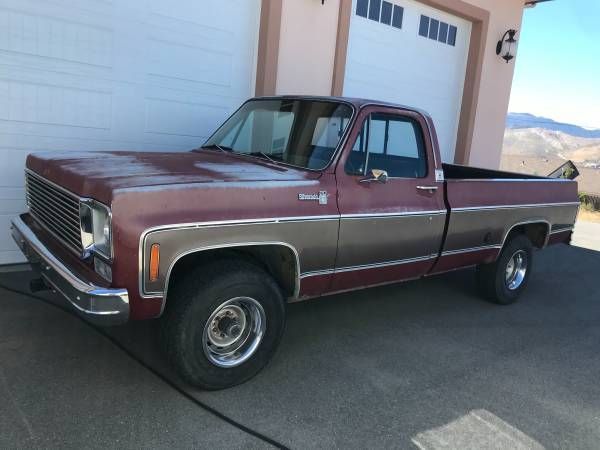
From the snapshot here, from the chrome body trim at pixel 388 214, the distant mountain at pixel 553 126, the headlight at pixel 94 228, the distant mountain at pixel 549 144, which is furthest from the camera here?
the distant mountain at pixel 553 126

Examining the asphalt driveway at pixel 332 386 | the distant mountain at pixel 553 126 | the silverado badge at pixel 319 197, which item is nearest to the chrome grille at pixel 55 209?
the asphalt driveway at pixel 332 386

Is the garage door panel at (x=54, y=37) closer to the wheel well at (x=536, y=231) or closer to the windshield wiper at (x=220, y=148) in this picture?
the windshield wiper at (x=220, y=148)

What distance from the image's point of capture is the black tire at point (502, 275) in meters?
5.55

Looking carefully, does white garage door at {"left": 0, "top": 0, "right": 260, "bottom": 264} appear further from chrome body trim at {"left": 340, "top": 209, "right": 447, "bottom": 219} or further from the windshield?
chrome body trim at {"left": 340, "top": 209, "right": 447, "bottom": 219}

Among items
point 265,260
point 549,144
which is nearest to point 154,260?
point 265,260

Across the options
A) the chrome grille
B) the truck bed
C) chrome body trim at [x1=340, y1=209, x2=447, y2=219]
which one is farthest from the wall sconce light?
the chrome grille

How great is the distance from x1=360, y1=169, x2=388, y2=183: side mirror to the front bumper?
1.97 meters

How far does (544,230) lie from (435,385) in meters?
3.07

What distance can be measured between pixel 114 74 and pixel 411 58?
5260mm

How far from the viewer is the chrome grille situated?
10.5ft

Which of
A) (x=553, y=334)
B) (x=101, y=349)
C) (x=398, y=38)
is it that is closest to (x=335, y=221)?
(x=101, y=349)

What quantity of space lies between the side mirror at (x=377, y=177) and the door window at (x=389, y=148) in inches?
2.9

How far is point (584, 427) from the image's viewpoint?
336 cm

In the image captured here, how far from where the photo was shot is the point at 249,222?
10.7ft
